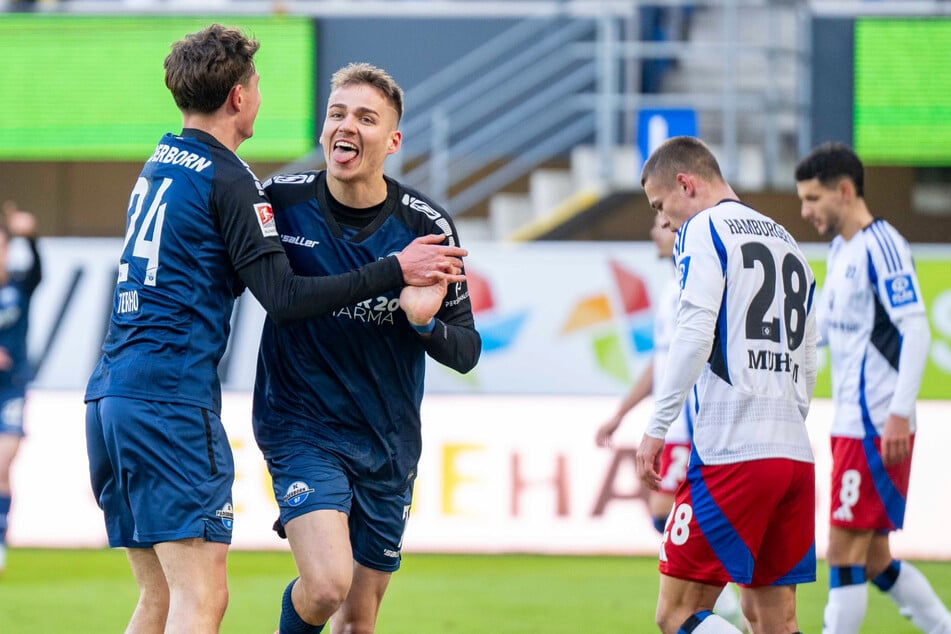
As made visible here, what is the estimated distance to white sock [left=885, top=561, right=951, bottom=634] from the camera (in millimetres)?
6016

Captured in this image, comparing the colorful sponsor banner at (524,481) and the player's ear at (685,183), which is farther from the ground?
the player's ear at (685,183)

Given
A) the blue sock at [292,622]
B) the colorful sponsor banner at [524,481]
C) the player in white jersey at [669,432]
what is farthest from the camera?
the colorful sponsor banner at [524,481]

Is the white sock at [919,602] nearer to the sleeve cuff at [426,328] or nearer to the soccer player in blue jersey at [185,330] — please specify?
the sleeve cuff at [426,328]

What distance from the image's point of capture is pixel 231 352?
34.2 ft

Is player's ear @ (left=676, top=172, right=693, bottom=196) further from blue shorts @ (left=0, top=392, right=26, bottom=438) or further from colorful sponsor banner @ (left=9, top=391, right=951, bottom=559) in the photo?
blue shorts @ (left=0, top=392, right=26, bottom=438)

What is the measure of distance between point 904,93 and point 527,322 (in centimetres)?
536

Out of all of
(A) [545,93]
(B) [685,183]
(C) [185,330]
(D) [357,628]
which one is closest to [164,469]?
(C) [185,330]

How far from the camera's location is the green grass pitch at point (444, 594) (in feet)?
23.2

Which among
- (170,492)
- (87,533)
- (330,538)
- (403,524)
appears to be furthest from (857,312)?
(87,533)

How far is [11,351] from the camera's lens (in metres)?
8.95

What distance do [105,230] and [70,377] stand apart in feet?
22.1

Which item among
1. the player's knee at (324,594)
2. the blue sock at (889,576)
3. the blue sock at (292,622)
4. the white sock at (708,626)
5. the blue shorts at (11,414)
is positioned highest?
the blue shorts at (11,414)

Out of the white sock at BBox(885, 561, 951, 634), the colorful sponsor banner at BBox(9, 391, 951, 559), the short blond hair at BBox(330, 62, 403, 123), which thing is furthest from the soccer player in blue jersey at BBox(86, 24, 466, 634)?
the colorful sponsor banner at BBox(9, 391, 951, 559)

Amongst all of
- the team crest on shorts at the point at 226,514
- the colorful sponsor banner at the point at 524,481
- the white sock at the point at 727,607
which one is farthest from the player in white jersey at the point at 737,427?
the colorful sponsor banner at the point at 524,481
